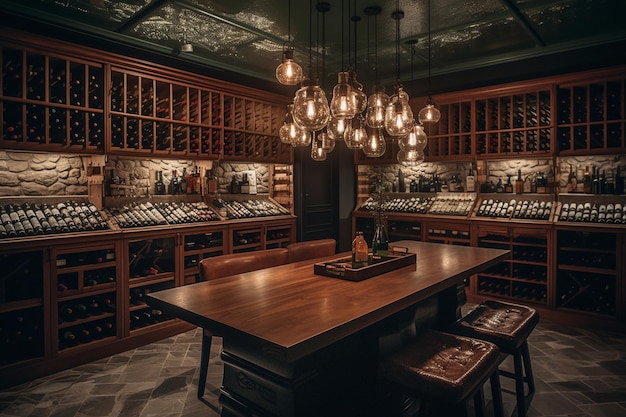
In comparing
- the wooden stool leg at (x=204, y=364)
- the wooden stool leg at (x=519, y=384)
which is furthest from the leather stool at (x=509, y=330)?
the wooden stool leg at (x=204, y=364)

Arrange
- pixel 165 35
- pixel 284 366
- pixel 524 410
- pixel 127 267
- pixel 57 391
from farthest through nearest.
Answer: pixel 165 35 < pixel 127 267 < pixel 57 391 < pixel 524 410 < pixel 284 366

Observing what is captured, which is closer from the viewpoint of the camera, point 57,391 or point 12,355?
point 57,391

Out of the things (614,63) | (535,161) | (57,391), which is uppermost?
(614,63)

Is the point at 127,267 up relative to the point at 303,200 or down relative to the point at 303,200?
down

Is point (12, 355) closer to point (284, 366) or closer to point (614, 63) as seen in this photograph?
point (284, 366)

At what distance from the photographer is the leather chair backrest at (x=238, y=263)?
9.86ft

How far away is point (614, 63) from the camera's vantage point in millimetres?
4969

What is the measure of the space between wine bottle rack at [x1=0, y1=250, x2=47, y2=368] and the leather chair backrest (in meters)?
1.71

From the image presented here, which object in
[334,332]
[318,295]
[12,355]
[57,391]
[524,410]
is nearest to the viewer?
[334,332]

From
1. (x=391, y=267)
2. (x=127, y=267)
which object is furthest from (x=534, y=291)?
(x=127, y=267)

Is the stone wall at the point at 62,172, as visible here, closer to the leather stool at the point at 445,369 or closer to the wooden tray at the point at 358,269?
the wooden tray at the point at 358,269

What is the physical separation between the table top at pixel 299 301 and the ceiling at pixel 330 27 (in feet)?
6.44

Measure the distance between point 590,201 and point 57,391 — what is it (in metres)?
6.07

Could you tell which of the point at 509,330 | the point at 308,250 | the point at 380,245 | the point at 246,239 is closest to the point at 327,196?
the point at 246,239
